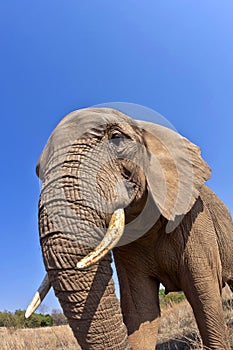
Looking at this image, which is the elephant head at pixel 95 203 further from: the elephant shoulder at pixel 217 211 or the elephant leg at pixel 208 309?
the elephant shoulder at pixel 217 211

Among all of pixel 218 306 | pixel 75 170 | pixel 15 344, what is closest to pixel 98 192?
pixel 75 170

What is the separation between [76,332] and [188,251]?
61.0 inches

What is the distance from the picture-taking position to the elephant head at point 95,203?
221cm

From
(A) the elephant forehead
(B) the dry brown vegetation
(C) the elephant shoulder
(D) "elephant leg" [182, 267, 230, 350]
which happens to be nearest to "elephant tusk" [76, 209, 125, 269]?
(A) the elephant forehead

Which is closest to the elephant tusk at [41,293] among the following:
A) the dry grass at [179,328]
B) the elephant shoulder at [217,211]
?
the elephant shoulder at [217,211]

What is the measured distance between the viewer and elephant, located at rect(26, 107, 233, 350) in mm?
2225

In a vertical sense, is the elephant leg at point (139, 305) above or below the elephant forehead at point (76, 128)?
below

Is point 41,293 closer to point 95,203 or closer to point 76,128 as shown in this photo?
point 95,203

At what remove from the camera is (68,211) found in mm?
2277

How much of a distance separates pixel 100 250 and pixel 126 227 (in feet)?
3.71

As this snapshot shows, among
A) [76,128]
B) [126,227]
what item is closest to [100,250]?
[76,128]

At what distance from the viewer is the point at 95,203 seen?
7.94ft

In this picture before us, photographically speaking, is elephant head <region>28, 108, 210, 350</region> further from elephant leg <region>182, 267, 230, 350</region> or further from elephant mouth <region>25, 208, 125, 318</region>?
elephant leg <region>182, 267, 230, 350</region>

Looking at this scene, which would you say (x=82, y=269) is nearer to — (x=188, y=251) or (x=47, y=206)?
(x=47, y=206)
